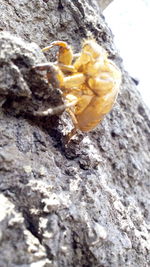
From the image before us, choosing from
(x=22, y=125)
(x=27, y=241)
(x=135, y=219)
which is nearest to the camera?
(x=27, y=241)

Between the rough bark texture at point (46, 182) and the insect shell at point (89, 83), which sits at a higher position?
the insect shell at point (89, 83)

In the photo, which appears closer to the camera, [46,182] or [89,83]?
[46,182]

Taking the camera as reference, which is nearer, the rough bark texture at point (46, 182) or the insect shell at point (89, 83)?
the rough bark texture at point (46, 182)

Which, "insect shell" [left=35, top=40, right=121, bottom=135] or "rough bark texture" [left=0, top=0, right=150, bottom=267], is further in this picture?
"insect shell" [left=35, top=40, right=121, bottom=135]

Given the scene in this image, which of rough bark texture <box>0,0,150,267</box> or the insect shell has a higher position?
the insect shell

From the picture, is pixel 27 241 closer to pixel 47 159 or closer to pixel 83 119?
pixel 47 159

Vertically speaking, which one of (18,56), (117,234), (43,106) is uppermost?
(18,56)

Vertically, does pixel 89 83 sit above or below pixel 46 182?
above

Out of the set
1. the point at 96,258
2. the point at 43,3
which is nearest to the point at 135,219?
the point at 96,258
